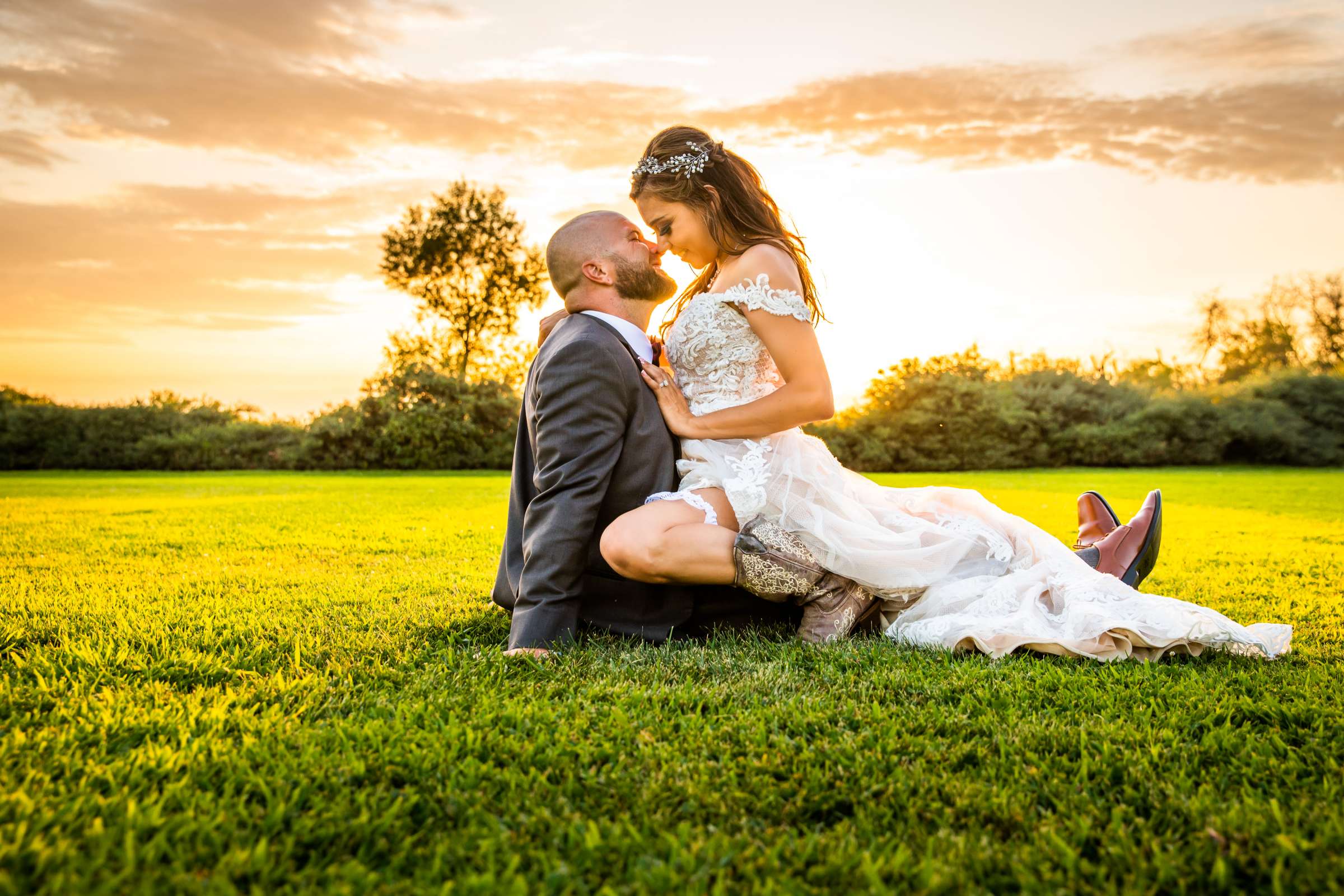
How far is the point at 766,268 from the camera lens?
3686 mm

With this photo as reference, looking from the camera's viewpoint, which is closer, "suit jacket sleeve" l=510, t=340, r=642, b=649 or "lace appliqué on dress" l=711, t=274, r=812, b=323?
"suit jacket sleeve" l=510, t=340, r=642, b=649

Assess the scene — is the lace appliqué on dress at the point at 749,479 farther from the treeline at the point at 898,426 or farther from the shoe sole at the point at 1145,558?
the treeline at the point at 898,426

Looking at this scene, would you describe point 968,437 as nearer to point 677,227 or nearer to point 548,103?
point 548,103

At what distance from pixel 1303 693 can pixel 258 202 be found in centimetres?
1756

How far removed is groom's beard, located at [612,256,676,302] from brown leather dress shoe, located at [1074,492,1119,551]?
242cm

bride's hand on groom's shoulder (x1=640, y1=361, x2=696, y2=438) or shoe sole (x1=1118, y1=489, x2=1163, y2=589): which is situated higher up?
bride's hand on groom's shoulder (x1=640, y1=361, x2=696, y2=438)

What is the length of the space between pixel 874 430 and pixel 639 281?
1811 cm

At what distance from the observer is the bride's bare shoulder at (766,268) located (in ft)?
12.1

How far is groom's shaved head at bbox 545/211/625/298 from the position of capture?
3.72m

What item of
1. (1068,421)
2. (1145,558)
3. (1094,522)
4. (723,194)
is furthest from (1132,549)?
(1068,421)

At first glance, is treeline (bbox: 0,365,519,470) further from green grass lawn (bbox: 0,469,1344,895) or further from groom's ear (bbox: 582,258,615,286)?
groom's ear (bbox: 582,258,615,286)

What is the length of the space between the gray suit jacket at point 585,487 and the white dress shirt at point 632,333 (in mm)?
61

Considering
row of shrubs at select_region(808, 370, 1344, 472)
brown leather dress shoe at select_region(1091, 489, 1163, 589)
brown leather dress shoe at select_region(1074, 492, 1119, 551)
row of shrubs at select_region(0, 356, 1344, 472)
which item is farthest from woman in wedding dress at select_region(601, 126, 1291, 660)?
row of shrubs at select_region(0, 356, 1344, 472)

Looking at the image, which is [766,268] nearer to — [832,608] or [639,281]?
[639,281]
